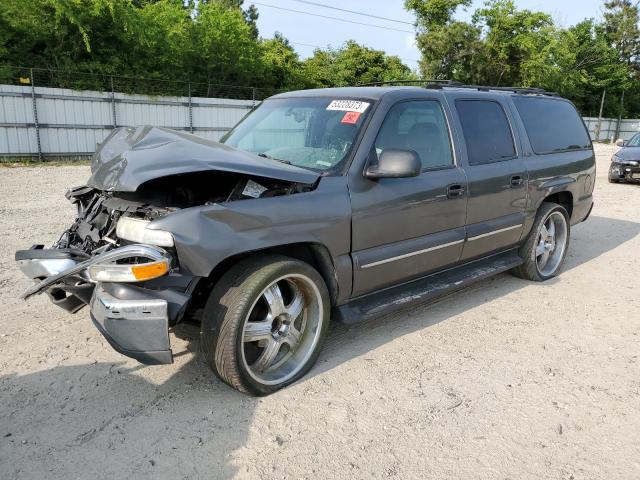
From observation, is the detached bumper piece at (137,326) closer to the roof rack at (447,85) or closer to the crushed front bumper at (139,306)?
the crushed front bumper at (139,306)

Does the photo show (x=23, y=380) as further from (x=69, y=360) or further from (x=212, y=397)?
(x=212, y=397)

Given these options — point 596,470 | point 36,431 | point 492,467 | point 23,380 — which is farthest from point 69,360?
point 596,470

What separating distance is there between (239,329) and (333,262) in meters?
0.82

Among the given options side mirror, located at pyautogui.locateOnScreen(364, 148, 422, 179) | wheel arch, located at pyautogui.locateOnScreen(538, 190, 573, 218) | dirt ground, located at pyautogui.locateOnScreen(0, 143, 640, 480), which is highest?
side mirror, located at pyautogui.locateOnScreen(364, 148, 422, 179)

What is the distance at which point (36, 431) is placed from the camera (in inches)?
110

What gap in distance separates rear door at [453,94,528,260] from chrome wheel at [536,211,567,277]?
68 centimetres

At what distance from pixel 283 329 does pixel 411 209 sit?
131cm

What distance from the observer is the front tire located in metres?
2.97

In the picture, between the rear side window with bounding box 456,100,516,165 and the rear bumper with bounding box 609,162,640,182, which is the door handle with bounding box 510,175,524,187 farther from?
the rear bumper with bounding box 609,162,640,182

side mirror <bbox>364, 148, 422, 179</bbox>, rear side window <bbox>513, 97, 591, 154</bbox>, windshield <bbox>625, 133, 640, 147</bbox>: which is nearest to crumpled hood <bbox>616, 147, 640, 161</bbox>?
windshield <bbox>625, 133, 640, 147</bbox>

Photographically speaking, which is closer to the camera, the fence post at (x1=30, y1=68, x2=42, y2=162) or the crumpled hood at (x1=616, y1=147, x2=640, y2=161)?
the crumpled hood at (x1=616, y1=147, x2=640, y2=161)

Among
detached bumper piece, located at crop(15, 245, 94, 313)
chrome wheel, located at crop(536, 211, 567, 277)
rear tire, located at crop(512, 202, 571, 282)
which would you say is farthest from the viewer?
chrome wheel, located at crop(536, 211, 567, 277)

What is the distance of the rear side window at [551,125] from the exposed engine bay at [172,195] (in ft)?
9.96

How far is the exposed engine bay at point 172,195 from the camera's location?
10.3ft
